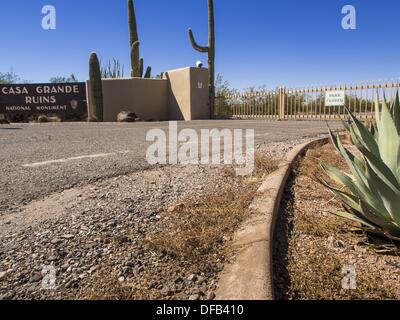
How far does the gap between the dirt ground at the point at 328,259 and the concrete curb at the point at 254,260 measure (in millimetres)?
103

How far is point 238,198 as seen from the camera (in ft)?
7.95

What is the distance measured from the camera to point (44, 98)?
1802 centimetres

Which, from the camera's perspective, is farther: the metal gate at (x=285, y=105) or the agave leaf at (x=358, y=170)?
the metal gate at (x=285, y=105)

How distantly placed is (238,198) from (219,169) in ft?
3.51

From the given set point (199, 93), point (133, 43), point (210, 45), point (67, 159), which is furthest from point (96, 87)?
point (67, 159)

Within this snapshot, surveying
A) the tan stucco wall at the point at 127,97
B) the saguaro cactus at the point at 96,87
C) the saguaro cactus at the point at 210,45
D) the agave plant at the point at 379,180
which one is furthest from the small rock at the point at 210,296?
the saguaro cactus at the point at 210,45

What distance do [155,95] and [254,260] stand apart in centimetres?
1691

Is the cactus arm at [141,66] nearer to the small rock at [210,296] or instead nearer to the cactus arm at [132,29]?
the cactus arm at [132,29]

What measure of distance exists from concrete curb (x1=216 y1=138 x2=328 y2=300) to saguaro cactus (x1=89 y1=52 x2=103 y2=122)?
15.5 metres

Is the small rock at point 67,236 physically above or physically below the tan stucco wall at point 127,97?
below

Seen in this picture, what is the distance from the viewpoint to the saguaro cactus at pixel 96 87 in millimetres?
16391

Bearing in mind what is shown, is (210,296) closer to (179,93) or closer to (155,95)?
(179,93)
